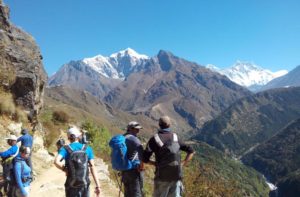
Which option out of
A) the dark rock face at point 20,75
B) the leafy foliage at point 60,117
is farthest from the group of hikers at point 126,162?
the leafy foliage at point 60,117

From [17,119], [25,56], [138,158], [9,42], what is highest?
[9,42]

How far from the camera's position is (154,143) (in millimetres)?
Result: 8742

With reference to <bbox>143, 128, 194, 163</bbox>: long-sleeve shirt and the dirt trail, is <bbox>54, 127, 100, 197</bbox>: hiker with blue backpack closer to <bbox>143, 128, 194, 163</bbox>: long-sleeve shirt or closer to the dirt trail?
<bbox>143, 128, 194, 163</bbox>: long-sleeve shirt

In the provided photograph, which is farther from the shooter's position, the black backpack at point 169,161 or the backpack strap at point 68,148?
the black backpack at point 169,161

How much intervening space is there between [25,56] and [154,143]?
1735 centimetres

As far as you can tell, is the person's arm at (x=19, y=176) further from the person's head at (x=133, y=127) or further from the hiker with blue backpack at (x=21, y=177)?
the person's head at (x=133, y=127)

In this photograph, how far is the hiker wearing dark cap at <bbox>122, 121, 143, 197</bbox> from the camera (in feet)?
30.0

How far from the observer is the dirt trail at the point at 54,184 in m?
15.1

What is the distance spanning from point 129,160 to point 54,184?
25.9 feet

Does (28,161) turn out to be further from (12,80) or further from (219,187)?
(12,80)

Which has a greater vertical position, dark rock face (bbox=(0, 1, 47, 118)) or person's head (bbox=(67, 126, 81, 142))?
dark rock face (bbox=(0, 1, 47, 118))

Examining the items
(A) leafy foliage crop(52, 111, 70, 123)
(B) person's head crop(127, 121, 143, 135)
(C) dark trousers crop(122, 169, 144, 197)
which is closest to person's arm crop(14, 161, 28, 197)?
(C) dark trousers crop(122, 169, 144, 197)

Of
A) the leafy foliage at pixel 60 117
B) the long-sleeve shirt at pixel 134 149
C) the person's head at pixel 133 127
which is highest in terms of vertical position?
the leafy foliage at pixel 60 117

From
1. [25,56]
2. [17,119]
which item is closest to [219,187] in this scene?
[17,119]
